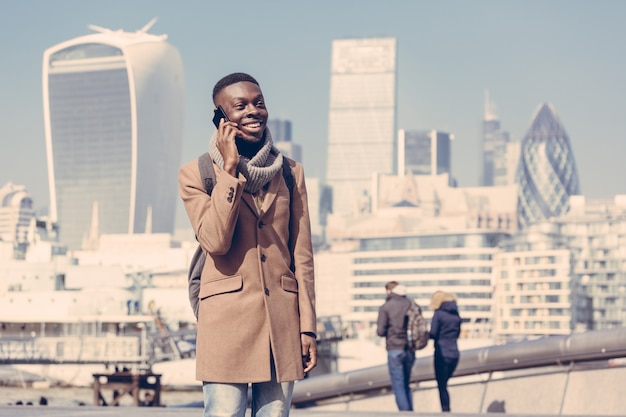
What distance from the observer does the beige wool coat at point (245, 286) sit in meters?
5.68

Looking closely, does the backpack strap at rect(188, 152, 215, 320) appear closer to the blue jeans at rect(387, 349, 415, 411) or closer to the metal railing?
the metal railing

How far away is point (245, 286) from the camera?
5793 mm

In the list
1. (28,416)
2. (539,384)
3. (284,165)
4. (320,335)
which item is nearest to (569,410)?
(539,384)

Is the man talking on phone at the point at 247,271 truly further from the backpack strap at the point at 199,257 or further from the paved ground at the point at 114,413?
the paved ground at the point at 114,413

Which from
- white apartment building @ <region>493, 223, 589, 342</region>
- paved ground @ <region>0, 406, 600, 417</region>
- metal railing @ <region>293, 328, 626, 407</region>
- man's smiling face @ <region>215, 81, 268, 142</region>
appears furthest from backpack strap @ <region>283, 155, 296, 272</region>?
white apartment building @ <region>493, 223, 589, 342</region>

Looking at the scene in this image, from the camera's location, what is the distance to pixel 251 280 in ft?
19.0

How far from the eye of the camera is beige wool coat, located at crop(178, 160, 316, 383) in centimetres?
568

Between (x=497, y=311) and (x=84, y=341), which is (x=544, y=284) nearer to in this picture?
(x=497, y=311)

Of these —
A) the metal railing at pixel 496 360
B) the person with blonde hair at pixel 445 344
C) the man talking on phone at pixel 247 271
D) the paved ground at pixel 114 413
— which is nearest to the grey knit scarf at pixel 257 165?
the man talking on phone at pixel 247 271

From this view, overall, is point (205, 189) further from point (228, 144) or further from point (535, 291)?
point (535, 291)

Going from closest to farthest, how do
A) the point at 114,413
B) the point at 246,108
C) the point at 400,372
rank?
the point at 246,108, the point at 114,413, the point at 400,372

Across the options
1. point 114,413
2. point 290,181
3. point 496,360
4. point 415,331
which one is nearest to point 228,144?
point 290,181

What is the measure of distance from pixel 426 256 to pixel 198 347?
193468 mm

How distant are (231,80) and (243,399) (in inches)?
62.1
